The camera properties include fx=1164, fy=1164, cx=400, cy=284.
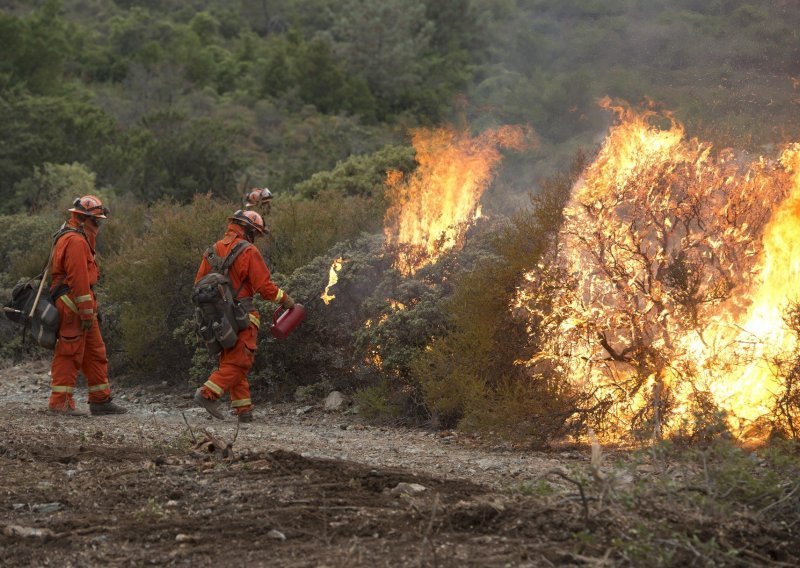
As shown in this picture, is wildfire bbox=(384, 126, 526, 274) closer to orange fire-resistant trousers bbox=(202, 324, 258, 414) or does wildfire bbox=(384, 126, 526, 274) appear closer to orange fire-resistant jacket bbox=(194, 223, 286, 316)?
orange fire-resistant jacket bbox=(194, 223, 286, 316)

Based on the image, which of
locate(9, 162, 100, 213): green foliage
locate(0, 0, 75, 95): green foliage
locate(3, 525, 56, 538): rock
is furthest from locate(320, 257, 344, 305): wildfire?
locate(0, 0, 75, 95): green foliage

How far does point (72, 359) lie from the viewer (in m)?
10.2

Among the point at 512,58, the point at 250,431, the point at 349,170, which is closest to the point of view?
the point at 250,431

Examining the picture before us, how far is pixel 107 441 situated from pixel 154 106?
85.9ft

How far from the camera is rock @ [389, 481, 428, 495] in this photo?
19.8 feet

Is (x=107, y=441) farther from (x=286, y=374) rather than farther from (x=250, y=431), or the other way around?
(x=286, y=374)

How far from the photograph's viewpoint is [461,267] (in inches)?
432

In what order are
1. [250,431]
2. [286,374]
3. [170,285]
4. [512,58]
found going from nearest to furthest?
1. [250,431]
2. [286,374]
3. [170,285]
4. [512,58]

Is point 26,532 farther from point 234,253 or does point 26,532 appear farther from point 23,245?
point 23,245

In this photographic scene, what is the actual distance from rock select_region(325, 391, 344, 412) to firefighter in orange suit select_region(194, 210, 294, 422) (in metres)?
1.15

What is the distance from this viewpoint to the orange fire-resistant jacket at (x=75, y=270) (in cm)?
995

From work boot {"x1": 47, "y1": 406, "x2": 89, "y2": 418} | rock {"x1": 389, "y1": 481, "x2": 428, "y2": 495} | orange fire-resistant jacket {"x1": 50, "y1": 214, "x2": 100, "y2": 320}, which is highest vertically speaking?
orange fire-resistant jacket {"x1": 50, "y1": 214, "x2": 100, "y2": 320}

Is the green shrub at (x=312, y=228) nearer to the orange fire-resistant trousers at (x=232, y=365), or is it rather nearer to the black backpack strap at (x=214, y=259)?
the black backpack strap at (x=214, y=259)

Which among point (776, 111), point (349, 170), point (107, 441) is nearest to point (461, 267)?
point (107, 441)
